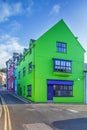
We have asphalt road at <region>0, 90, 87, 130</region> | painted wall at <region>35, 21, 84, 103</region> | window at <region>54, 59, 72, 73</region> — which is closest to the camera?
asphalt road at <region>0, 90, 87, 130</region>

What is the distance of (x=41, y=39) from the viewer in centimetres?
2758

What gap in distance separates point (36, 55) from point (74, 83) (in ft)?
26.5

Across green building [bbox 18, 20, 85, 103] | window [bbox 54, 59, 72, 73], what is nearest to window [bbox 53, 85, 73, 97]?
green building [bbox 18, 20, 85, 103]

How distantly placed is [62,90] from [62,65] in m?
4.01

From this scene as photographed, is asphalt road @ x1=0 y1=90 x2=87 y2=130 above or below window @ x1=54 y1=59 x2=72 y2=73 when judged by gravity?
below

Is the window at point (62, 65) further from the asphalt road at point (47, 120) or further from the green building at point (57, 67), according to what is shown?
Result: the asphalt road at point (47, 120)

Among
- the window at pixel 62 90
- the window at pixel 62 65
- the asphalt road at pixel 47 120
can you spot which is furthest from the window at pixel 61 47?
the asphalt road at pixel 47 120

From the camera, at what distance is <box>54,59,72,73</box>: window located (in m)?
27.9

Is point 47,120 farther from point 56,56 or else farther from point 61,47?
point 61,47

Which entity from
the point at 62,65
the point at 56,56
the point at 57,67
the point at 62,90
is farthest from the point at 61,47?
the point at 62,90

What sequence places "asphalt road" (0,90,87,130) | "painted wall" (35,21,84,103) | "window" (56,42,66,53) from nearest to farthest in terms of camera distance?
"asphalt road" (0,90,87,130)
"painted wall" (35,21,84,103)
"window" (56,42,66,53)

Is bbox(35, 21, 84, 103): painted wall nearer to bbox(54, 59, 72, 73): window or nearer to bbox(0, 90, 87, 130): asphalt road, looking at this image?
bbox(54, 59, 72, 73): window

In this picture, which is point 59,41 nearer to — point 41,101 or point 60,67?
point 60,67

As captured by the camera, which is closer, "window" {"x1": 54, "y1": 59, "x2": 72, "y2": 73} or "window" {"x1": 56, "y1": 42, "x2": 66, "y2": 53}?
"window" {"x1": 54, "y1": 59, "x2": 72, "y2": 73}
